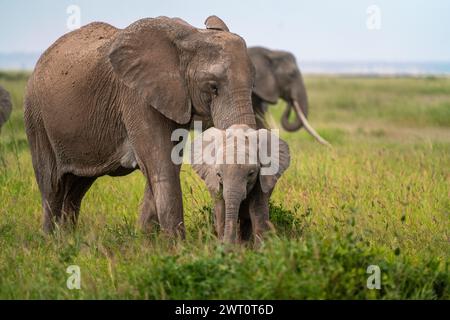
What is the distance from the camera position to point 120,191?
29.8 ft

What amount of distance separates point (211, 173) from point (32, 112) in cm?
217

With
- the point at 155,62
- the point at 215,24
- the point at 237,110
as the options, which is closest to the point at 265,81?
the point at 215,24

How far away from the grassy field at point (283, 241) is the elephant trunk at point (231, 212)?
4.8 inches

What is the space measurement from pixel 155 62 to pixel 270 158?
41.9 inches

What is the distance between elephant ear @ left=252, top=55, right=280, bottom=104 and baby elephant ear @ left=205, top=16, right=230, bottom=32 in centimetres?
870

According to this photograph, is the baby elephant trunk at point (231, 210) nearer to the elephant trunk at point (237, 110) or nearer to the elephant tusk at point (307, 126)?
the elephant trunk at point (237, 110)

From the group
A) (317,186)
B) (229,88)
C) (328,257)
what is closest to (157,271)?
(328,257)

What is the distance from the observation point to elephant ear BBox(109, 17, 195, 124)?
6.64 metres

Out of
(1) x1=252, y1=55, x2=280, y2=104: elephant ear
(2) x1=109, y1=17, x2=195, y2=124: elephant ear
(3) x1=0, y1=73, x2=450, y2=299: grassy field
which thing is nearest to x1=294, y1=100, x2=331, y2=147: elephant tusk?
(1) x1=252, y1=55, x2=280, y2=104: elephant ear

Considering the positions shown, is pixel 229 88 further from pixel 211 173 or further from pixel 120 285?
pixel 120 285

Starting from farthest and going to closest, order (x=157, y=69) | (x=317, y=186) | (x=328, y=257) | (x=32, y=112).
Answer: (x=317, y=186) → (x=32, y=112) → (x=157, y=69) → (x=328, y=257)

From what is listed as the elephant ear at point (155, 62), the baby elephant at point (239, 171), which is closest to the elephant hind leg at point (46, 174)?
the elephant ear at point (155, 62)

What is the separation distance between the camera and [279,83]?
53.6ft

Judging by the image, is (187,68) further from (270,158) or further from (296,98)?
(296,98)
